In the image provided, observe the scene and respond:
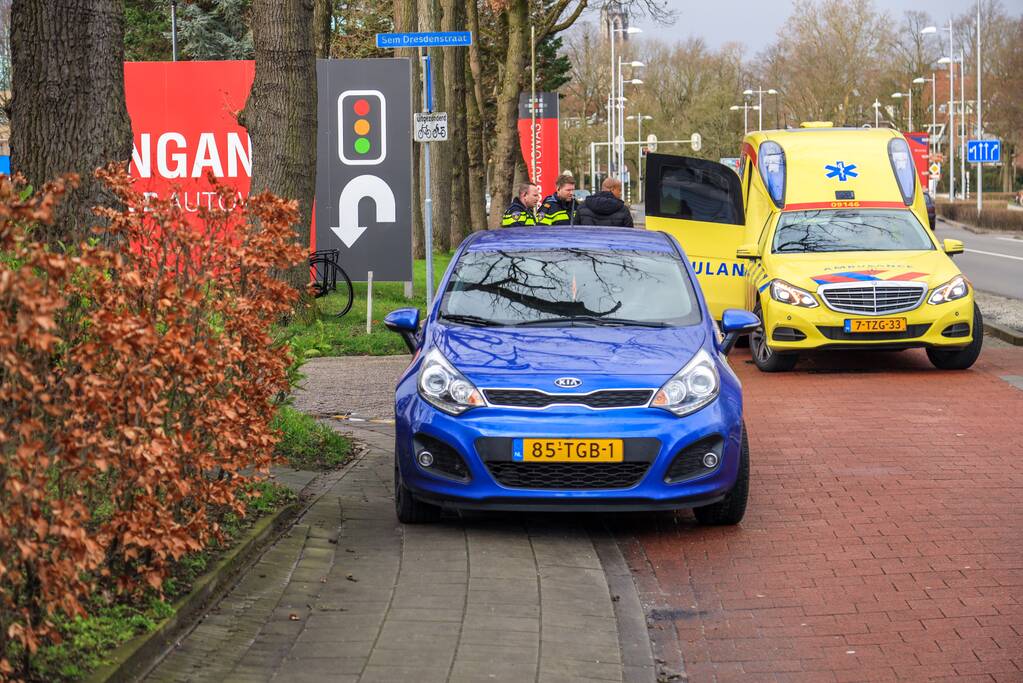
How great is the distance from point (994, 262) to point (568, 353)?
29825mm

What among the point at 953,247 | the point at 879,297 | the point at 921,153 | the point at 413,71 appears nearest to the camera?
the point at 879,297

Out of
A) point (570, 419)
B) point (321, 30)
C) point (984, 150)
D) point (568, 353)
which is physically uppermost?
point (321, 30)

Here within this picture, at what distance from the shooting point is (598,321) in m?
8.44

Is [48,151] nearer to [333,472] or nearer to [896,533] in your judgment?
[333,472]

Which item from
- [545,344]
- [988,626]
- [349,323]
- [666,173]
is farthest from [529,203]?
[988,626]

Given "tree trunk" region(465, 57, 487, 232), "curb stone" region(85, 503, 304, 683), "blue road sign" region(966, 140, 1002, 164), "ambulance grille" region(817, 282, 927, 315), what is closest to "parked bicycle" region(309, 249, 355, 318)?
"ambulance grille" region(817, 282, 927, 315)

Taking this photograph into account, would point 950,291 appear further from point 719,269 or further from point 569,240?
point 569,240

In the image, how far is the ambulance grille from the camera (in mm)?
14242

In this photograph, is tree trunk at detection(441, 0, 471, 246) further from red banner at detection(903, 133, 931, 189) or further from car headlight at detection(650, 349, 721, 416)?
car headlight at detection(650, 349, 721, 416)

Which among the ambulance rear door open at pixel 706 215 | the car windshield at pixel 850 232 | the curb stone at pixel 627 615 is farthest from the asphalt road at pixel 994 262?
the curb stone at pixel 627 615

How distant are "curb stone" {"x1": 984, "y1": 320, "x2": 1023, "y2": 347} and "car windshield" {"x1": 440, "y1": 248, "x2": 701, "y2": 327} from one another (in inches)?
367

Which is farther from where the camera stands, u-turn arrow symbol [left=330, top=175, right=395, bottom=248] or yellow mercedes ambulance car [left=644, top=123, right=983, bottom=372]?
u-turn arrow symbol [left=330, top=175, right=395, bottom=248]

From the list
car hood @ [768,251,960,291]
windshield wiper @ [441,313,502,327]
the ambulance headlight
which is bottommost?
car hood @ [768,251,960,291]

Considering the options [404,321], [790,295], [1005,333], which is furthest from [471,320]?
[1005,333]
